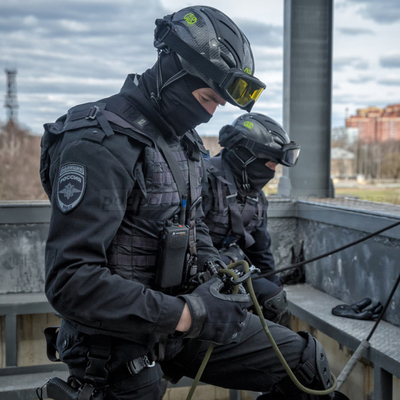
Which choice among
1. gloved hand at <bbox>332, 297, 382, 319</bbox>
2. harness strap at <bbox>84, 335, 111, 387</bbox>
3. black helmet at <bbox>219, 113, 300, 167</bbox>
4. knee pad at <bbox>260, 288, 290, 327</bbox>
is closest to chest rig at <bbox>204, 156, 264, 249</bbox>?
black helmet at <bbox>219, 113, 300, 167</bbox>

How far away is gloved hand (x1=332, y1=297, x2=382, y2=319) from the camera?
136 inches

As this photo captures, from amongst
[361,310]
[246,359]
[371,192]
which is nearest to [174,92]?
[246,359]

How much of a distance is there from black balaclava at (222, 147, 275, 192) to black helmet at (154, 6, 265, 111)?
177 centimetres

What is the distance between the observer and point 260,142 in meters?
3.66

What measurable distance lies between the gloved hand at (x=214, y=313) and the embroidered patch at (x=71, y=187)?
0.48m

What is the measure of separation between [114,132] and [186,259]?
1.90 feet

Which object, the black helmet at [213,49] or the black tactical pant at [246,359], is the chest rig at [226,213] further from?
the black helmet at [213,49]

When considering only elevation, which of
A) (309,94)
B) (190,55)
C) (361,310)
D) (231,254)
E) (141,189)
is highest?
(309,94)

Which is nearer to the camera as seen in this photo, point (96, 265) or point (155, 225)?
point (96, 265)

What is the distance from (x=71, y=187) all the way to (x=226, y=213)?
6.77ft

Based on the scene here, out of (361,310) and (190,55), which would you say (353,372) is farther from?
(190,55)

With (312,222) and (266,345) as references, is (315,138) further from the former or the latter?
(266,345)

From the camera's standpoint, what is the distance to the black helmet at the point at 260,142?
3648mm

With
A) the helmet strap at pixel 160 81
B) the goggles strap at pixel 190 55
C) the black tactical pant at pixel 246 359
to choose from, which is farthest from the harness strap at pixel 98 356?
the goggles strap at pixel 190 55
